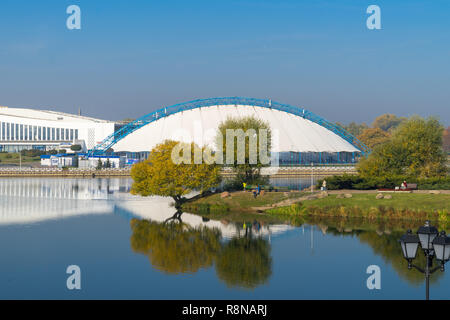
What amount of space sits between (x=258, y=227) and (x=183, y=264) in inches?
424

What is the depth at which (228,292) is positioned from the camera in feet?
70.0

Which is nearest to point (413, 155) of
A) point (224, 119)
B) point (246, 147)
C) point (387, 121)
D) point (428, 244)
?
point (246, 147)

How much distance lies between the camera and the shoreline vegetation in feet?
124

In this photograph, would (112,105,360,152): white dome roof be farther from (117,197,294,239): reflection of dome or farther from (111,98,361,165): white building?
(117,197,294,239): reflection of dome

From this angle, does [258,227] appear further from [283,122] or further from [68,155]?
[68,155]

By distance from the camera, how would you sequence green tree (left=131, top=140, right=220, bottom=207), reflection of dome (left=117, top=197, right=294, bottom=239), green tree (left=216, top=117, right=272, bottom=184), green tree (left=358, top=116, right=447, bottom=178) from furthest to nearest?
1. green tree (left=358, top=116, right=447, bottom=178)
2. green tree (left=216, top=117, right=272, bottom=184)
3. green tree (left=131, top=140, right=220, bottom=207)
4. reflection of dome (left=117, top=197, right=294, bottom=239)

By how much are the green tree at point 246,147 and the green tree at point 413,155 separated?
9746mm

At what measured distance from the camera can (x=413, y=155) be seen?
50.9 metres

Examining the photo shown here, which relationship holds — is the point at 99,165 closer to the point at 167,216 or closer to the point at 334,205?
the point at 167,216

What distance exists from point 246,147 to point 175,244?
2111 centimetres

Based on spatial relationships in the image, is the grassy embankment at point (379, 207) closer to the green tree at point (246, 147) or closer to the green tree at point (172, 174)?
the green tree at point (172, 174)

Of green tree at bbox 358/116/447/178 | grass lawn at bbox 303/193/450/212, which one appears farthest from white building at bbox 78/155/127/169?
grass lawn at bbox 303/193/450/212

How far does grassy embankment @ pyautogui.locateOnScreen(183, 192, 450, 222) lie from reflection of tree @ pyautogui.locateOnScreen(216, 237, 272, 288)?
1012cm
